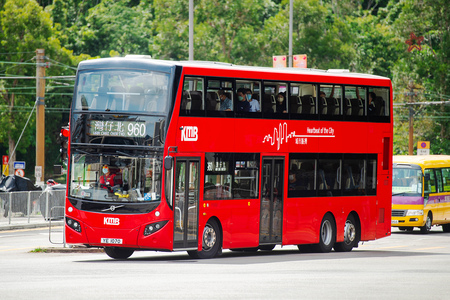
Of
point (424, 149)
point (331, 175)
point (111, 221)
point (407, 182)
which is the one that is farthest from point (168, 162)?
point (424, 149)

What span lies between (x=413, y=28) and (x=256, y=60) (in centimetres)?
1187

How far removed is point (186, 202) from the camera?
19.0 metres

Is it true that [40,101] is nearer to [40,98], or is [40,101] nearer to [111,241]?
[40,98]

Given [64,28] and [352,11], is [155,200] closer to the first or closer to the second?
[64,28]

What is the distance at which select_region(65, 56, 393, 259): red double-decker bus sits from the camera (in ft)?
60.7

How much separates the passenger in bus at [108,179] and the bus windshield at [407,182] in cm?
1701

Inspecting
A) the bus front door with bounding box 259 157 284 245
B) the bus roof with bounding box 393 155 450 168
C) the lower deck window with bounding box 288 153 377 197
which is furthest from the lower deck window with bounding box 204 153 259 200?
the bus roof with bounding box 393 155 450 168

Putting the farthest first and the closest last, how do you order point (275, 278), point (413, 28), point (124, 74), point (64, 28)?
point (64, 28), point (413, 28), point (124, 74), point (275, 278)

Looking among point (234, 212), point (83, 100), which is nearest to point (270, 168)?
point (234, 212)

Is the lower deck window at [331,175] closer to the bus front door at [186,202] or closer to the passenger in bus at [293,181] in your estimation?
the passenger in bus at [293,181]

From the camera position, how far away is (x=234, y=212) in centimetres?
2012

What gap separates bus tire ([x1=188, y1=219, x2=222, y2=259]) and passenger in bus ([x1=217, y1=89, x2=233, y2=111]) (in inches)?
97.3

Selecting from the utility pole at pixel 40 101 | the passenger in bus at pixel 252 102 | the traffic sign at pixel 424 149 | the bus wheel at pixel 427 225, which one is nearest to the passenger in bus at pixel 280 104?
the passenger in bus at pixel 252 102

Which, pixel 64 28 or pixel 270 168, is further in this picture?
pixel 64 28
